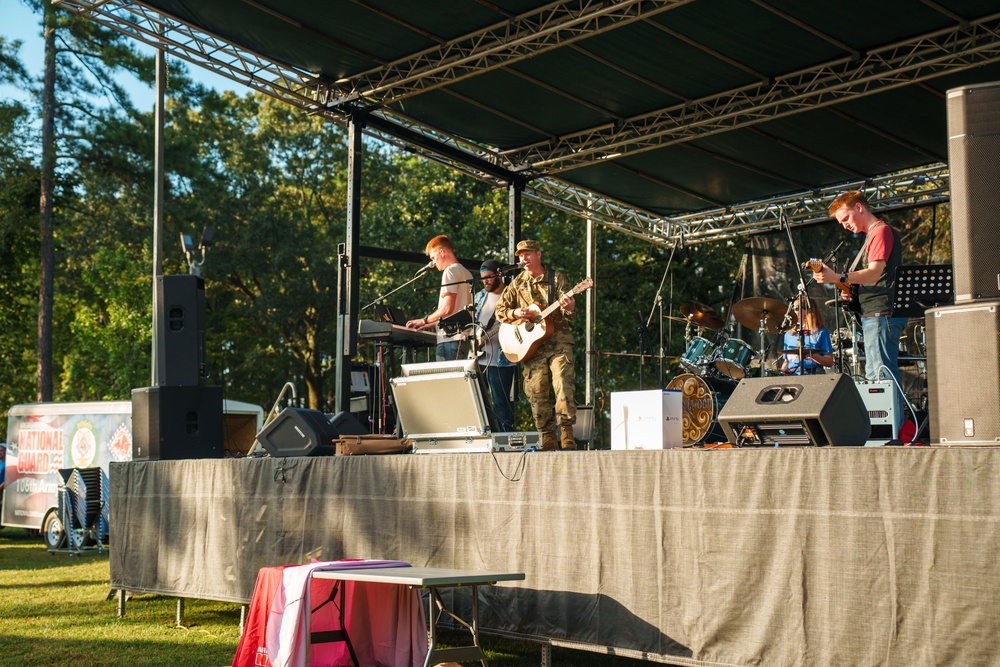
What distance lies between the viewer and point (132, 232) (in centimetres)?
2611

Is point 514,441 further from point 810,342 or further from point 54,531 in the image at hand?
point 54,531

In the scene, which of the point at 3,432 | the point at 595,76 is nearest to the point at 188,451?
the point at 595,76

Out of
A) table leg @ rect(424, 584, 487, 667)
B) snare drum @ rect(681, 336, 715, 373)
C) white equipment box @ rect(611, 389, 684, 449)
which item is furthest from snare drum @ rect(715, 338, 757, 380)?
table leg @ rect(424, 584, 487, 667)

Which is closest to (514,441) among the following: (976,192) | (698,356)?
(976,192)

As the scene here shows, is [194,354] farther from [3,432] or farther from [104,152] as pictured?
[3,432]

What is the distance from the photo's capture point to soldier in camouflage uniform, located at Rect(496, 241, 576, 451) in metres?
6.04

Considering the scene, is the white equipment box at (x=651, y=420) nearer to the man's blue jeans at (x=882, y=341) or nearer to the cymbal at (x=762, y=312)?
the man's blue jeans at (x=882, y=341)

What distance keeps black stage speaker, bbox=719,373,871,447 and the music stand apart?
1.78 m

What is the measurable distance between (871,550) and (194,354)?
5367 mm

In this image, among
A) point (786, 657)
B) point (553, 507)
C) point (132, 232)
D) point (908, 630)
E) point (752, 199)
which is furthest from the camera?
point (132, 232)

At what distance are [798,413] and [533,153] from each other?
7167 millimetres

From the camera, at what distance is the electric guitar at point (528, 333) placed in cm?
612

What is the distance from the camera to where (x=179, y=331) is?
24.5 feet

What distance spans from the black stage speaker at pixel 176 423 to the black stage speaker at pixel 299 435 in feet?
3.62
